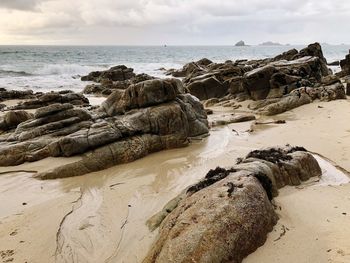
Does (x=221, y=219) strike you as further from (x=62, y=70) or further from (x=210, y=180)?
(x=62, y=70)

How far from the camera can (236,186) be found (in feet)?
18.5

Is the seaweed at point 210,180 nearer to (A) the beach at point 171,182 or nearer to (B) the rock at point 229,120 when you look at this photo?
(A) the beach at point 171,182

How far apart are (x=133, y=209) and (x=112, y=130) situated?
4.40 meters

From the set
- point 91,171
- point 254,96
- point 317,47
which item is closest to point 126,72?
point 317,47

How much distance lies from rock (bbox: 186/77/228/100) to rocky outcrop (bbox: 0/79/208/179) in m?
9.40

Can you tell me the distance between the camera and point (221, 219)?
4.98 meters

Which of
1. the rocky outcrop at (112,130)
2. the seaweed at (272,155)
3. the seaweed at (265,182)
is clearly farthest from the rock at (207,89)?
the seaweed at (265,182)

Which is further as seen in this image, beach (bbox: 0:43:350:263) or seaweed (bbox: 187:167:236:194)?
seaweed (bbox: 187:167:236:194)

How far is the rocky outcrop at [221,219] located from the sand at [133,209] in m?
0.30

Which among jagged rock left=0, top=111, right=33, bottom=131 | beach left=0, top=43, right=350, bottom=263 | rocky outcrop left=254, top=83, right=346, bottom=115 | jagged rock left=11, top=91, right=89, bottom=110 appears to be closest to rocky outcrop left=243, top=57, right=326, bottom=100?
rocky outcrop left=254, top=83, right=346, bottom=115

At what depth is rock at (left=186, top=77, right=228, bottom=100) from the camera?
23906mm

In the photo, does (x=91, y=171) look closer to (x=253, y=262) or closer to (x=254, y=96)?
(x=253, y=262)

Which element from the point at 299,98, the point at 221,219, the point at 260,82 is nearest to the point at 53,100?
the point at 260,82

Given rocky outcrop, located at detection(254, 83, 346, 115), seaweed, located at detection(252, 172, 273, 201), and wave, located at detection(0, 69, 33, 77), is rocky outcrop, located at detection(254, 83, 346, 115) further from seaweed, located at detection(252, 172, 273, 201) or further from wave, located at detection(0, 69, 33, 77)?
wave, located at detection(0, 69, 33, 77)
